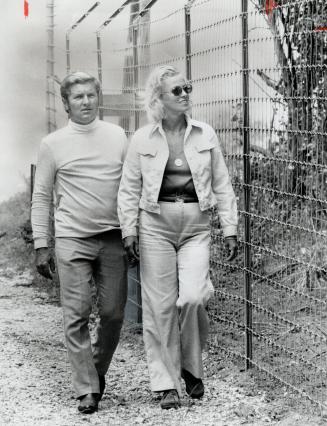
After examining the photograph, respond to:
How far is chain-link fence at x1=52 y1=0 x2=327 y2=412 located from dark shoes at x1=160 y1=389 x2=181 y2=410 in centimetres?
72

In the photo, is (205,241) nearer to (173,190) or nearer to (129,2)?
(173,190)

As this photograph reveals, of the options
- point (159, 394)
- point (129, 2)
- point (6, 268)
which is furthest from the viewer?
point (6, 268)

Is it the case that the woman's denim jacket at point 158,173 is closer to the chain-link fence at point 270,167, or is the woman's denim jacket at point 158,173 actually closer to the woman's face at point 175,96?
the woman's face at point 175,96

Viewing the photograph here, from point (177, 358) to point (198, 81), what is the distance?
86.7 inches

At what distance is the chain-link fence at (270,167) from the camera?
6.99 metres

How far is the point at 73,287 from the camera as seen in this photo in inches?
276

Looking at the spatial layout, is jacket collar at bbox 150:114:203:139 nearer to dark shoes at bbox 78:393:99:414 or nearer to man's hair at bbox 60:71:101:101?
man's hair at bbox 60:71:101:101

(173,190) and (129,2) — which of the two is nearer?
(173,190)

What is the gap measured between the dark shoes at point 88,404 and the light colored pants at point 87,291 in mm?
34

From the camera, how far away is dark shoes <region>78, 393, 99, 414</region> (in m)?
6.98

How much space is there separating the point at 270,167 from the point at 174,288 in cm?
104

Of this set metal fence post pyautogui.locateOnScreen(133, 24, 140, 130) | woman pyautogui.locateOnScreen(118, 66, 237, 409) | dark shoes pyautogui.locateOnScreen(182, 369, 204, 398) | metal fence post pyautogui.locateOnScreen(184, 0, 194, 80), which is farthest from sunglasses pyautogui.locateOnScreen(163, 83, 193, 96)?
metal fence post pyautogui.locateOnScreen(133, 24, 140, 130)

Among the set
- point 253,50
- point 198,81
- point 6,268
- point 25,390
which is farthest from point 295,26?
point 6,268

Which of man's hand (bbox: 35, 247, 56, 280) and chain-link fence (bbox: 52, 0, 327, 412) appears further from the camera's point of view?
man's hand (bbox: 35, 247, 56, 280)
